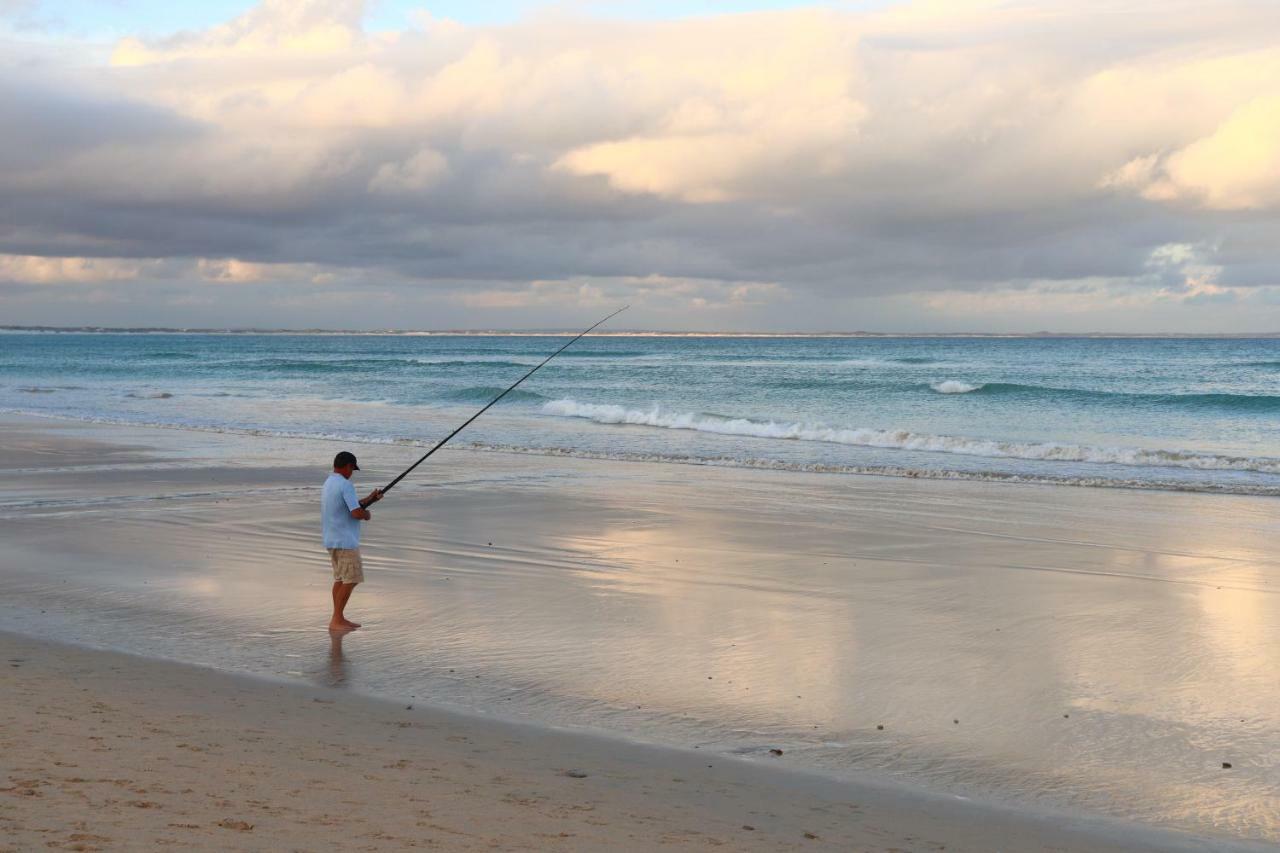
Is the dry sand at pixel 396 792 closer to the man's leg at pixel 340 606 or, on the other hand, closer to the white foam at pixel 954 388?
the man's leg at pixel 340 606

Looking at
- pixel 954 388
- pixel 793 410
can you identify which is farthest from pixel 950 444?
pixel 954 388

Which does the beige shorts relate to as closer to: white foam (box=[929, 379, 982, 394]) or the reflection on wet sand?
the reflection on wet sand

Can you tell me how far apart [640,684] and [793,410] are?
2843 centimetres

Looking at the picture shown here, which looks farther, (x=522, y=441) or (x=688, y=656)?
(x=522, y=441)

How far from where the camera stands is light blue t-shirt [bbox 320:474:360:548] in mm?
A: 7609

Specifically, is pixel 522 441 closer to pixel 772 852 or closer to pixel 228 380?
pixel 772 852

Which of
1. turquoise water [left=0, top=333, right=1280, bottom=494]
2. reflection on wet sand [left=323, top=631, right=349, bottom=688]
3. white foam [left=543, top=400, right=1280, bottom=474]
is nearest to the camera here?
reflection on wet sand [left=323, top=631, right=349, bottom=688]

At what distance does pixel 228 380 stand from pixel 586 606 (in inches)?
1864

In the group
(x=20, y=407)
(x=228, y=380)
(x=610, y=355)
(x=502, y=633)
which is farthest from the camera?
(x=610, y=355)

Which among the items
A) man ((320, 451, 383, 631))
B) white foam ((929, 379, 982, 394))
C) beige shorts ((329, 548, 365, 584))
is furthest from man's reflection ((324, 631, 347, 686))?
white foam ((929, 379, 982, 394))

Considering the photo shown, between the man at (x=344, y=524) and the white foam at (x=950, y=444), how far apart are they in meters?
15.2

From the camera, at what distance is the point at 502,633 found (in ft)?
23.9

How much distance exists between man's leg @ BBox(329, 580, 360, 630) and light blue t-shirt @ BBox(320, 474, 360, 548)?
0.29m

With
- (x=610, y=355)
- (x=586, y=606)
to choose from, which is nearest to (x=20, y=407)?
(x=586, y=606)
